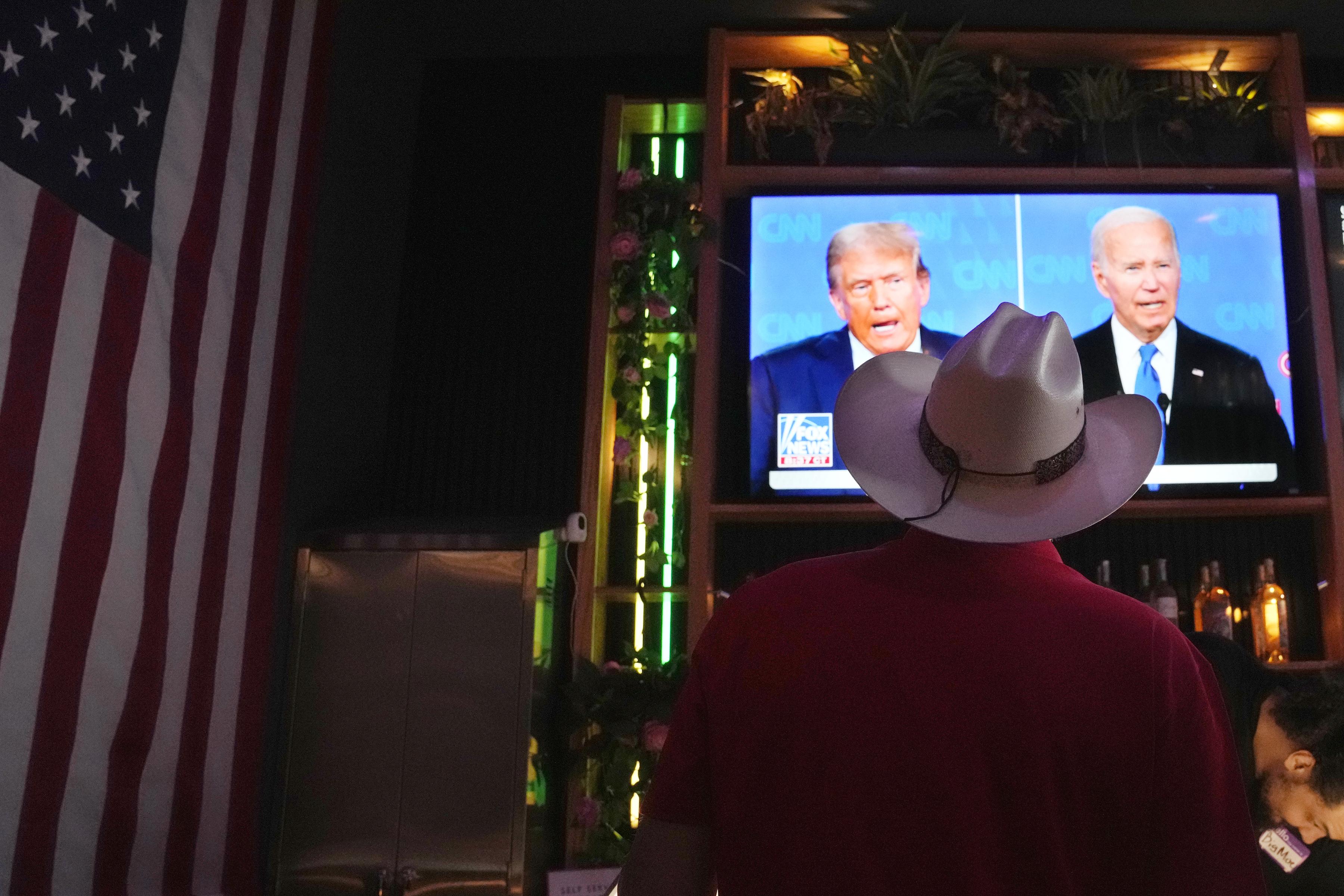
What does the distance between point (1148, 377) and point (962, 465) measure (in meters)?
2.36

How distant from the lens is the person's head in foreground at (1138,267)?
3289 millimetres

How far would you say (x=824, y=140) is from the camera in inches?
138

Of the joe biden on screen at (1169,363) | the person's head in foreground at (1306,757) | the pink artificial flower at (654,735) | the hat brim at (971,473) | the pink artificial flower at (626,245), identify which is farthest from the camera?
the pink artificial flower at (626,245)

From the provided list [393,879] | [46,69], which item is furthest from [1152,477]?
[46,69]

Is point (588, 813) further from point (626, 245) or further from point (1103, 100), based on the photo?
point (1103, 100)

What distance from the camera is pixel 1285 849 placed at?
1972 millimetres

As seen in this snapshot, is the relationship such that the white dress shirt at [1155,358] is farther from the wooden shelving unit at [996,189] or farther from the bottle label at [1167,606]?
the bottle label at [1167,606]

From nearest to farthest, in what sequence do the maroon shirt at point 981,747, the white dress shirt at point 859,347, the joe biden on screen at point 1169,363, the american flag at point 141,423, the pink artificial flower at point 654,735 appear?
the maroon shirt at point 981,747, the american flag at point 141,423, the pink artificial flower at point 654,735, the joe biden on screen at point 1169,363, the white dress shirt at point 859,347

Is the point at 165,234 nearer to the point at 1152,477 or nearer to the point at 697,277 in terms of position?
the point at 697,277

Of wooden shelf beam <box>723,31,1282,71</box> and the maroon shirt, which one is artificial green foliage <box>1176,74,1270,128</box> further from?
the maroon shirt

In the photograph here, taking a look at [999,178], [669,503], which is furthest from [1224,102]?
[669,503]

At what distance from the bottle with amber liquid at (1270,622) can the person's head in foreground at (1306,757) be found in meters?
1.31

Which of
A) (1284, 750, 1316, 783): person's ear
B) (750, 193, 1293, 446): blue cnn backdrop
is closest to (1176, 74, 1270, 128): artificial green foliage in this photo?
(750, 193, 1293, 446): blue cnn backdrop

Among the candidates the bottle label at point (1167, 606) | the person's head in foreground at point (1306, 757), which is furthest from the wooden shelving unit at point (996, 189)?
the person's head in foreground at point (1306, 757)
